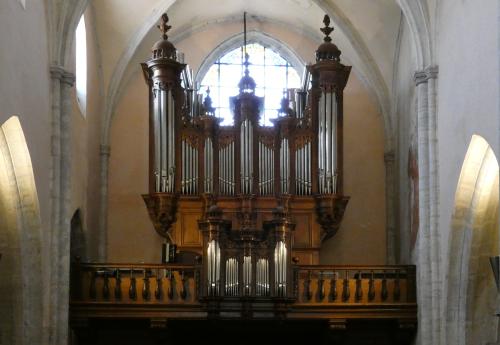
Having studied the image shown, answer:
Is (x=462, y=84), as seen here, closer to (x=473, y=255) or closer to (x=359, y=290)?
(x=473, y=255)

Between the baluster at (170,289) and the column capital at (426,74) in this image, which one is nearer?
the column capital at (426,74)

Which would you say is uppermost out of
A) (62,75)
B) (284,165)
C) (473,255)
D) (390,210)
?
(62,75)

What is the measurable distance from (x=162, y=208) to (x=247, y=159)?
6.89ft

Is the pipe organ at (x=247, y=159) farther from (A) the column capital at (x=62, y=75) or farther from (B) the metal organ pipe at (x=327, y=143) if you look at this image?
(A) the column capital at (x=62, y=75)

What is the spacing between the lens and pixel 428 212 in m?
22.6

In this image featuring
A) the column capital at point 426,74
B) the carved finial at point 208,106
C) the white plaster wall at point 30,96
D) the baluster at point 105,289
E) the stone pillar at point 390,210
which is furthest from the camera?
the stone pillar at point 390,210

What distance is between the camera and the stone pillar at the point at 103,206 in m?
27.2

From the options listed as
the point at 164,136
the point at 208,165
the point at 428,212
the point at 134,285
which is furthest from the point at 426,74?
the point at 134,285

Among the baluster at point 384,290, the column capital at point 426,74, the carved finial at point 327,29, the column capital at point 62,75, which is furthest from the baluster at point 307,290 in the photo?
the column capital at point 62,75

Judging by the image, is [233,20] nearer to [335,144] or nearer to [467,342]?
[335,144]

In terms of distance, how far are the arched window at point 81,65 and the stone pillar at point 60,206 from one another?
8.51ft

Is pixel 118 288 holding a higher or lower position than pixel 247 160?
lower

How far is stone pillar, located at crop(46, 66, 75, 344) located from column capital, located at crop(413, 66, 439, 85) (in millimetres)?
6399

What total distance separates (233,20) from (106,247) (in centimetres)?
633
